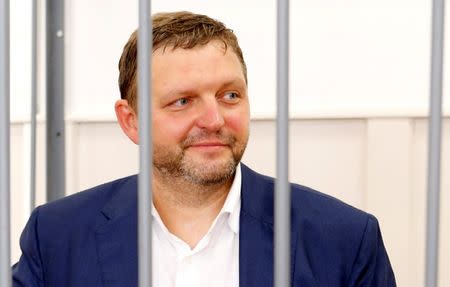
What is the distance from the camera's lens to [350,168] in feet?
6.34

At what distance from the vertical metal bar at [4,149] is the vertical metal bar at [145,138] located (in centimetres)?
11

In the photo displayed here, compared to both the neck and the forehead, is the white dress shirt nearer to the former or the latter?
the neck

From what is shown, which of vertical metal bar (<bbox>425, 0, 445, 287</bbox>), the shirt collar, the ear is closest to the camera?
vertical metal bar (<bbox>425, 0, 445, 287</bbox>)

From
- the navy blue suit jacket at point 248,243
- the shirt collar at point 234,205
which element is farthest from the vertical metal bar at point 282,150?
the shirt collar at point 234,205

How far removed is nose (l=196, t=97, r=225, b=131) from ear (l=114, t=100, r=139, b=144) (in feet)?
0.78

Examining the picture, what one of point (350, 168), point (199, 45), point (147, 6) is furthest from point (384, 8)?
point (147, 6)

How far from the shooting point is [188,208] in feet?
3.83

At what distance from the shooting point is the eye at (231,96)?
3.48ft

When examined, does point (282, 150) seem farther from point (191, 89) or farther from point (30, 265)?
point (30, 265)

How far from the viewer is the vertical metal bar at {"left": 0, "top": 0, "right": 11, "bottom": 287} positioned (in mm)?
529

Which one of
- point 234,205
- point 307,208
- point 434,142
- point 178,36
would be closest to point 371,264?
point 307,208

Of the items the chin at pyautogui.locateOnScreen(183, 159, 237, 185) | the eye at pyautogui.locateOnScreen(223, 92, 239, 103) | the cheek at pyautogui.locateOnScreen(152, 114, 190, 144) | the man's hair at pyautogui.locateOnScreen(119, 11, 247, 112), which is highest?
the man's hair at pyautogui.locateOnScreen(119, 11, 247, 112)

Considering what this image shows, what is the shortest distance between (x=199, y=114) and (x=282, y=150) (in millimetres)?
534

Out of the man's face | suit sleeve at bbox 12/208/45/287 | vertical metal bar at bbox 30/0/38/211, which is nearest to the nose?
the man's face
